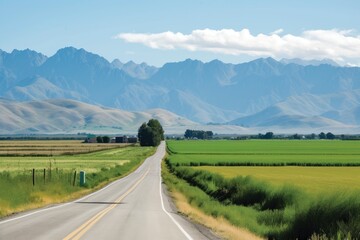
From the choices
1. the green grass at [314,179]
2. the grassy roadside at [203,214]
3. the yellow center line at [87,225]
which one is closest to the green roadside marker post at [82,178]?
the grassy roadside at [203,214]

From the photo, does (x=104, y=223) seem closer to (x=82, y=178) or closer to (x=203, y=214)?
(x=203, y=214)

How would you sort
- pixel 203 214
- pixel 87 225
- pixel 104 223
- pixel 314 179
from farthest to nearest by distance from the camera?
1. pixel 314 179
2. pixel 203 214
3. pixel 104 223
4. pixel 87 225

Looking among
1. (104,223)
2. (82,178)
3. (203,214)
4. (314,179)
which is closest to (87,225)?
(104,223)

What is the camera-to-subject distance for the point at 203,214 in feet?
110

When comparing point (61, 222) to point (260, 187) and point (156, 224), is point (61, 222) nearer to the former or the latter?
point (156, 224)

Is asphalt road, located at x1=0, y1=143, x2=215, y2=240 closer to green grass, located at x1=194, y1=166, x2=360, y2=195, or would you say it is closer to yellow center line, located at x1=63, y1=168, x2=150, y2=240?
yellow center line, located at x1=63, y1=168, x2=150, y2=240

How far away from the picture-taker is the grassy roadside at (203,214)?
78.8ft

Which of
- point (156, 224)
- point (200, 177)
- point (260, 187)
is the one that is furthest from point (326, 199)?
point (200, 177)

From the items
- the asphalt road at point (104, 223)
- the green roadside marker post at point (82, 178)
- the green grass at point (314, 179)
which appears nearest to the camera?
the asphalt road at point (104, 223)

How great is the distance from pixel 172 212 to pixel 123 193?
54.0 ft

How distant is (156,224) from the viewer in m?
26.8

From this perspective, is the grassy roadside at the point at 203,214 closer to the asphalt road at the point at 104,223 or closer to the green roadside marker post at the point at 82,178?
the asphalt road at the point at 104,223

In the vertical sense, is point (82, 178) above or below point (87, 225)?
above

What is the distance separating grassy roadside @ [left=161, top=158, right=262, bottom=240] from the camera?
24009 millimetres
